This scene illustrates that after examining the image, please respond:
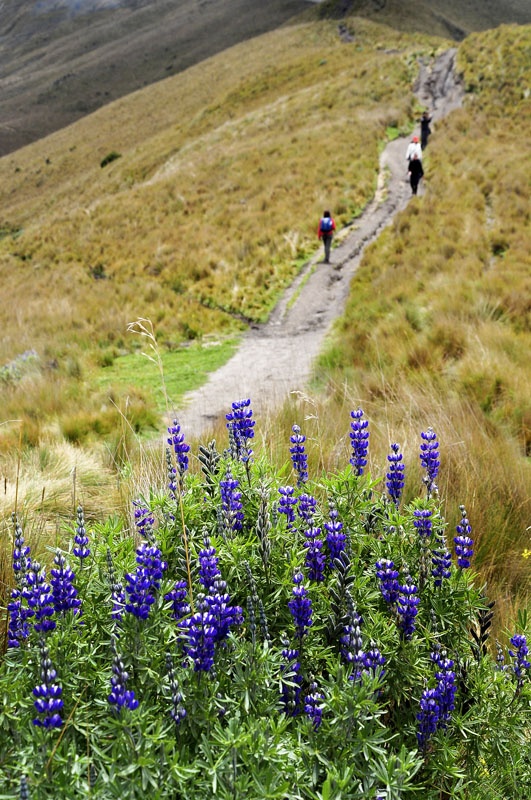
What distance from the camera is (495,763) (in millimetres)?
2150

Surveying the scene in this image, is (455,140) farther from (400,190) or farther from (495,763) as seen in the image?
(495,763)

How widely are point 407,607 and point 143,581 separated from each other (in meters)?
0.97

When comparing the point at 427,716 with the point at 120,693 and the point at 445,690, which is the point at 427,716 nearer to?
the point at 445,690

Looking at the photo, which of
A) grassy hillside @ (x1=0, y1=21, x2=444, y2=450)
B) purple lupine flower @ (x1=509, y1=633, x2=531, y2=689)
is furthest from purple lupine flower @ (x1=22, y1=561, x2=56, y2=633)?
grassy hillside @ (x1=0, y1=21, x2=444, y2=450)

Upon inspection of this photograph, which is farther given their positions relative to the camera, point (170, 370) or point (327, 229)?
point (327, 229)

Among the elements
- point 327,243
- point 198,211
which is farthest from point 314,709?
point 198,211

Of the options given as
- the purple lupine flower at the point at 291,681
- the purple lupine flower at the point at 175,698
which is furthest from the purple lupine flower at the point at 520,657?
the purple lupine flower at the point at 175,698

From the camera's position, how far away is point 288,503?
244 centimetres

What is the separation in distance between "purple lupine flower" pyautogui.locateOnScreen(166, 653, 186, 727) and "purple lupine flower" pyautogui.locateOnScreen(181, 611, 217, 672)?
8 centimetres

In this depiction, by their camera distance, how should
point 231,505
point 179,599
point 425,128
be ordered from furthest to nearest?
point 425,128, point 231,505, point 179,599

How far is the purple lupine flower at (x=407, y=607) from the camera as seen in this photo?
2.07 m

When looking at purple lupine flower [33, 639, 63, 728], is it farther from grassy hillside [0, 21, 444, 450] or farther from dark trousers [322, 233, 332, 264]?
dark trousers [322, 233, 332, 264]

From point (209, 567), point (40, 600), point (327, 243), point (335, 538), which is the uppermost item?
point (40, 600)

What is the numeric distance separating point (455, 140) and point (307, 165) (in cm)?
660
